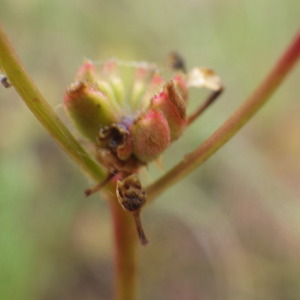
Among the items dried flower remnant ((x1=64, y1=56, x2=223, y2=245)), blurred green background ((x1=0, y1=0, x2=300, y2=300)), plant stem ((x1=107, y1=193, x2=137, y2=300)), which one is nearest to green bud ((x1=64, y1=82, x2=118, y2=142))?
dried flower remnant ((x1=64, y1=56, x2=223, y2=245))

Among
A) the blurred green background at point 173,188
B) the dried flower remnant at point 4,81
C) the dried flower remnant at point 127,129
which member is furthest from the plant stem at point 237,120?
the blurred green background at point 173,188

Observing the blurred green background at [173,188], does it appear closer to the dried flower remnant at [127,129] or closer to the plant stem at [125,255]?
the plant stem at [125,255]

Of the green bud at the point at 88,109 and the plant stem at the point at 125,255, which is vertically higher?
the green bud at the point at 88,109

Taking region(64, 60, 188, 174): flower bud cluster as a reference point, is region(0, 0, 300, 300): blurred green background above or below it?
below

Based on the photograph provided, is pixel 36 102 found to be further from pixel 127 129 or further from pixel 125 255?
pixel 125 255

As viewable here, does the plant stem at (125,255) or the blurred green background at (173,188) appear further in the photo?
the blurred green background at (173,188)

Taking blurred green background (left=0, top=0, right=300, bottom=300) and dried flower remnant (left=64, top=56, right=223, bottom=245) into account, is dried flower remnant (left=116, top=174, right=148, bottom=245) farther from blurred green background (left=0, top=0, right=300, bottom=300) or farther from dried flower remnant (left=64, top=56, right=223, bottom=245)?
blurred green background (left=0, top=0, right=300, bottom=300)

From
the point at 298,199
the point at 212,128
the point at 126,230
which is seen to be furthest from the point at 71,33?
the point at 126,230
